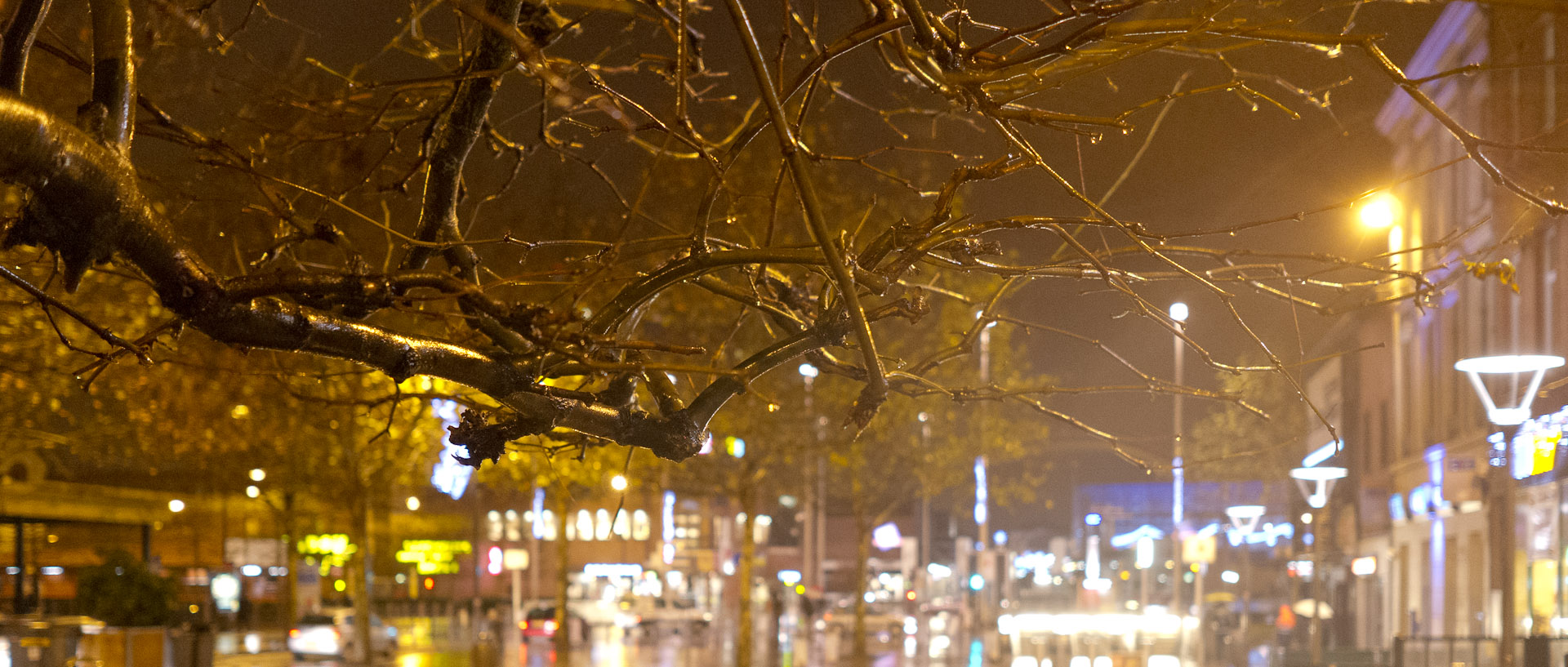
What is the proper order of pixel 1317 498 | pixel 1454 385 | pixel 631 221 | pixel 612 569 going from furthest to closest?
pixel 612 569 < pixel 1454 385 < pixel 1317 498 < pixel 631 221

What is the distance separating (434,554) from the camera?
65750mm

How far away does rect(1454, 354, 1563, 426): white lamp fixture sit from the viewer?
10.8 metres

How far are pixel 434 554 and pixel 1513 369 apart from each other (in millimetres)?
60541

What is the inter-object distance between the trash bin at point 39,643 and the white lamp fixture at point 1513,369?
17.4 m

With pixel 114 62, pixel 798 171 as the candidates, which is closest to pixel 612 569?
pixel 114 62

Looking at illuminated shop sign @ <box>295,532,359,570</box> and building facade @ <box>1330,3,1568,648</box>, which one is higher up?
building facade @ <box>1330,3,1568,648</box>

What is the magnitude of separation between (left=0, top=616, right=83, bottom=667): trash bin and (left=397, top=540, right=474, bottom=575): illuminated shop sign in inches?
1815

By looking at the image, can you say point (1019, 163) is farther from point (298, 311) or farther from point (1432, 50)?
point (1432, 50)

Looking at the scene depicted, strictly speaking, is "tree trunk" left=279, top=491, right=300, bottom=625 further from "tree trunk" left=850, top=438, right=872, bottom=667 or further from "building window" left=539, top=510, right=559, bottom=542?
"building window" left=539, top=510, right=559, bottom=542

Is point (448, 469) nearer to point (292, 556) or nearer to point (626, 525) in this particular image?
point (292, 556)

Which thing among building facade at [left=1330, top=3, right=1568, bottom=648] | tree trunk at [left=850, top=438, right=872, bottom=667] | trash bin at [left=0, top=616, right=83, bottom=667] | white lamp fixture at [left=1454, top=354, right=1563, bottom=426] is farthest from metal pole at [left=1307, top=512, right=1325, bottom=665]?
trash bin at [left=0, top=616, right=83, bottom=667]

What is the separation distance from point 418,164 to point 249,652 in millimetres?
30185

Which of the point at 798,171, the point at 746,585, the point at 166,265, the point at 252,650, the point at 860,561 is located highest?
the point at 798,171

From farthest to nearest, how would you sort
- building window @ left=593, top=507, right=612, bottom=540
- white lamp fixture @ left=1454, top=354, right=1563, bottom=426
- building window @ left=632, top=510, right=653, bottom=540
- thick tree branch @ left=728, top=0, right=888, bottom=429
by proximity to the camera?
building window @ left=593, top=507, right=612, bottom=540 < building window @ left=632, top=510, right=653, bottom=540 < white lamp fixture @ left=1454, top=354, right=1563, bottom=426 < thick tree branch @ left=728, top=0, right=888, bottom=429
